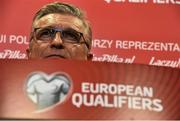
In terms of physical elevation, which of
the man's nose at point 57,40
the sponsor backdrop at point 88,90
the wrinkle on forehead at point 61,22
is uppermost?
the wrinkle on forehead at point 61,22

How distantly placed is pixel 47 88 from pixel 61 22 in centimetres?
54

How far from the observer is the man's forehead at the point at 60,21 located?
4.10 feet

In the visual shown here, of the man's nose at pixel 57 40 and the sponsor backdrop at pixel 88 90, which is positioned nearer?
the sponsor backdrop at pixel 88 90

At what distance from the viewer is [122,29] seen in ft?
6.30

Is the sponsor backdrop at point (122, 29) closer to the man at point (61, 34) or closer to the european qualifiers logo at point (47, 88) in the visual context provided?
the man at point (61, 34)

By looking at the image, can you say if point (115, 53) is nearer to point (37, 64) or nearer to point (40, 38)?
point (40, 38)

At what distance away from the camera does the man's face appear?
1.21m

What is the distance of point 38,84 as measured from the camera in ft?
2.37

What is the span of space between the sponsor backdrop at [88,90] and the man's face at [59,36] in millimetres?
463

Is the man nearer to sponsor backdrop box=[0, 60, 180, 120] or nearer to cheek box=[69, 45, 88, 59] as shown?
cheek box=[69, 45, 88, 59]

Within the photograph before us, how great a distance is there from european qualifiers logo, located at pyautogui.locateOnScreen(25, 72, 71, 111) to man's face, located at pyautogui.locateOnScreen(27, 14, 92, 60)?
47cm

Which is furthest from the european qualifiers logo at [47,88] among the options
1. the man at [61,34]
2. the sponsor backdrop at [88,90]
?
the man at [61,34]

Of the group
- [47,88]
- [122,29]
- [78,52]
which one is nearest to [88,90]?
[47,88]

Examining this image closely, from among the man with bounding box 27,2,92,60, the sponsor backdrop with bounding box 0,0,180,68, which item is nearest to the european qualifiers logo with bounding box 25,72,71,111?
the man with bounding box 27,2,92,60
